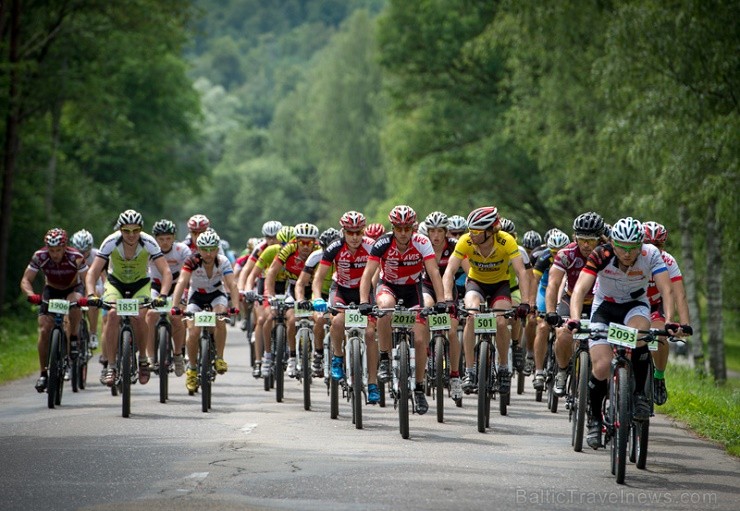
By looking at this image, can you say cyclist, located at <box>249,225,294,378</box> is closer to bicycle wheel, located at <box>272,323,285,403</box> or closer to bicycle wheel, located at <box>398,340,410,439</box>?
bicycle wheel, located at <box>272,323,285,403</box>

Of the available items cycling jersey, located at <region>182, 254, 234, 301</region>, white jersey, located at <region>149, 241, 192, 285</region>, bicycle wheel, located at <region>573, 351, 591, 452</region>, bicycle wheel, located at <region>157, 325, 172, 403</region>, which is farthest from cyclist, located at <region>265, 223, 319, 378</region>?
bicycle wheel, located at <region>573, 351, 591, 452</region>

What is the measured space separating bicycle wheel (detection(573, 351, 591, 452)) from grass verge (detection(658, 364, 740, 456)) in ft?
4.47

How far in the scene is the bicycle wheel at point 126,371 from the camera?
15.3m

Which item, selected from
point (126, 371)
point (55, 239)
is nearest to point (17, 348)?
point (55, 239)

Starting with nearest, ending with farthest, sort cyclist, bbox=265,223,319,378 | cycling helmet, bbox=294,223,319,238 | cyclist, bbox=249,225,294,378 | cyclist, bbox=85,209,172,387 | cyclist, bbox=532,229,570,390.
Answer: cyclist, bbox=85,209,172,387 → cyclist, bbox=532,229,570,390 → cyclist, bbox=265,223,319,378 → cycling helmet, bbox=294,223,319,238 → cyclist, bbox=249,225,294,378

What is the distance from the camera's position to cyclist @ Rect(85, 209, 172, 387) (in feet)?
54.0

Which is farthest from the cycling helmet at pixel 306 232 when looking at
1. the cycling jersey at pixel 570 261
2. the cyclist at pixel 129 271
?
the cycling jersey at pixel 570 261

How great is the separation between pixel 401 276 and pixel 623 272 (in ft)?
11.3

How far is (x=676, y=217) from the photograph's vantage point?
2967 centimetres

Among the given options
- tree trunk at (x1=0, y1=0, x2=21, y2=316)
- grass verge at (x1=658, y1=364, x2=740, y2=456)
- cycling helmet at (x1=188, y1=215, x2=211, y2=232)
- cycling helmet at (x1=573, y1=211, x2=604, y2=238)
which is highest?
tree trunk at (x1=0, y1=0, x2=21, y2=316)

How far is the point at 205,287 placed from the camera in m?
17.6

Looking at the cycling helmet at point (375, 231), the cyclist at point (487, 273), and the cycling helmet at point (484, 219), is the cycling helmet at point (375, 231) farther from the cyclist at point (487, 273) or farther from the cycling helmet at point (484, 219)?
the cycling helmet at point (484, 219)

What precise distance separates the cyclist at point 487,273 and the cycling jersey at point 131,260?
12.5 ft

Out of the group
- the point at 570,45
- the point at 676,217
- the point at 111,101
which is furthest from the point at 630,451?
the point at 111,101
